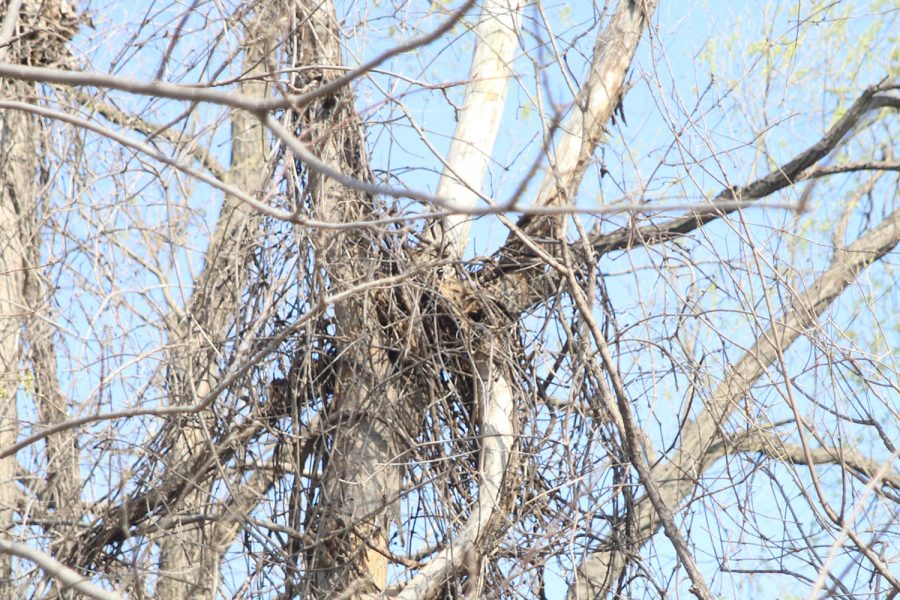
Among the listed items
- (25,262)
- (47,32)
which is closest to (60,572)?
(25,262)

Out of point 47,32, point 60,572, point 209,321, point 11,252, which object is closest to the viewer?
point 60,572

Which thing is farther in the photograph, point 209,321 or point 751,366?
point 751,366

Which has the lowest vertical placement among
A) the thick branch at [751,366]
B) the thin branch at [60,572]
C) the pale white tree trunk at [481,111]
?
the thin branch at [60,572]

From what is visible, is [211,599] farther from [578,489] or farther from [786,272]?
[786,272]

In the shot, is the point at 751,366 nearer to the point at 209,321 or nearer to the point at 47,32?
the point at 209,321

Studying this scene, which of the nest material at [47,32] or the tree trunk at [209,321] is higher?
the nest material at [47,32]

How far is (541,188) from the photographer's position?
3787mm

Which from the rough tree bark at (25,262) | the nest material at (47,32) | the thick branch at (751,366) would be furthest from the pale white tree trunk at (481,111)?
the nest material at (47,32)

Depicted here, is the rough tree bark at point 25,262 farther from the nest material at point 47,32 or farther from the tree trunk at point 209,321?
the tree trunk at point 209,321

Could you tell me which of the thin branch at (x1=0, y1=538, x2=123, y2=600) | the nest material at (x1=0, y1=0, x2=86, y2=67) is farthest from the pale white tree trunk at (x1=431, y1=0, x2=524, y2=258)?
the thin branch at (x1=0, y1=538, x2=123, y2=600)

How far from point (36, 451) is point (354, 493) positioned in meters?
2.17

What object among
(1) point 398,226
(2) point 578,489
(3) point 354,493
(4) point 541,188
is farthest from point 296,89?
(2) point 578,489

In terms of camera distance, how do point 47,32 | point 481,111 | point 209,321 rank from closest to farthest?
1. point 209,321
2. point 481,111
3. point 47,32

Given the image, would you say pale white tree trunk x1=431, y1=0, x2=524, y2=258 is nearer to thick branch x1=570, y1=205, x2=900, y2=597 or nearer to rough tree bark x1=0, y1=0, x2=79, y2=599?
thick branch x1=570, y1=205, x2=900, y2=597
